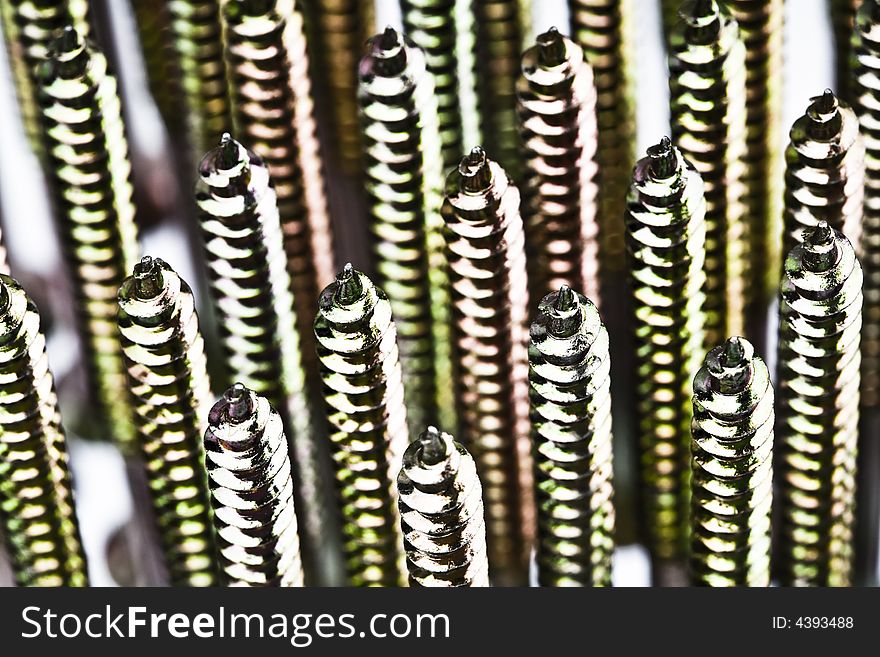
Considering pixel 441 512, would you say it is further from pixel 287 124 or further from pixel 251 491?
pixel 287 124

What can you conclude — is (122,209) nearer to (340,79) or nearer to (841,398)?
(340,79)

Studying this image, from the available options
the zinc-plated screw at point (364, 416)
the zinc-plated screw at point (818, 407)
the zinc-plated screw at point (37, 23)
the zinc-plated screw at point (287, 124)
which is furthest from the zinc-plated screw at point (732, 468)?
the zinc-plated screw at point (37, 23)

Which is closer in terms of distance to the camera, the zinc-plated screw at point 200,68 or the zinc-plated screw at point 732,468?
the zinc-plated screw at point 732,468

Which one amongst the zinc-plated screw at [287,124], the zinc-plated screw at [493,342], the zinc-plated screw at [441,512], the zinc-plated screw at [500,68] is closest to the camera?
the zinc-plated screw at [441,512]

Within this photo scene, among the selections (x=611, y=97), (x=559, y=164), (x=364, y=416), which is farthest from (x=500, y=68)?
(x=364, y=416)

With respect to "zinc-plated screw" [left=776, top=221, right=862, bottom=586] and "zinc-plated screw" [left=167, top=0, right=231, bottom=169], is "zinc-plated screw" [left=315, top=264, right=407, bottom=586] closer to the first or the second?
"zinc-plated screw" [left=776, top=221, right=862, bottom=586]

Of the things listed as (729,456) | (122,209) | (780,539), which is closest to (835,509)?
(780,539)

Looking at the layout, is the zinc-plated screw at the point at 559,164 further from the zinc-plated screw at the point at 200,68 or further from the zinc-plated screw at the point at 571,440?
the zinc-plated screw at the point at 200,68
